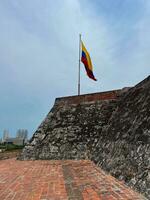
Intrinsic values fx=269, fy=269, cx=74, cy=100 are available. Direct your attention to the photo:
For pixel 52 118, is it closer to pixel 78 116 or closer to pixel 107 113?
pixel 78 116

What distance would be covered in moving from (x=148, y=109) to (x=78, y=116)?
16.9 feet

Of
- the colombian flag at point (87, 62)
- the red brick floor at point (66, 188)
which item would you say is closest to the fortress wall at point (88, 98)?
the colombian flag at point (87, 62)

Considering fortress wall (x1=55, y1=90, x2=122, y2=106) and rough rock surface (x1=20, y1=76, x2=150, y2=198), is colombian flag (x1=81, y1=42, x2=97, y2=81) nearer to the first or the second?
fortress wall (x1=55, y1=90, x2=122, y2=106)

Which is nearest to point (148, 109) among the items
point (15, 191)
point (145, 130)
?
point (145, 130)

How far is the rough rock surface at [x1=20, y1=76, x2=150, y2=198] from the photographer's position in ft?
17.1

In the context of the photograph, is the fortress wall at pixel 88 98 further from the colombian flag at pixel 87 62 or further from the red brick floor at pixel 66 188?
the red brick floor at pixel 66 188

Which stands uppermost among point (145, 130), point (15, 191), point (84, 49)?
point (84, 49)

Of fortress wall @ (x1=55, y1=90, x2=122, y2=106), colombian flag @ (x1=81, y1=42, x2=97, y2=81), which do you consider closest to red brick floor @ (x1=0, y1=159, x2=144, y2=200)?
fortress wall @ (x1=55, y1=90, x2=122, y2=106)

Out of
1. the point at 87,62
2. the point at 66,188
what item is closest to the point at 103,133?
the point at 66,188

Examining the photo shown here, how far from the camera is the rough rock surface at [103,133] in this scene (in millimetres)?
5227

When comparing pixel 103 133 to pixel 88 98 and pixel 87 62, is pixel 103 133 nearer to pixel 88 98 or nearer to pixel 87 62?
pixel 88 98

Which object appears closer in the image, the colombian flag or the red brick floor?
the red brick floor

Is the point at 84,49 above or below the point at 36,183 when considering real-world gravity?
above

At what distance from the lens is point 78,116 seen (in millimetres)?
10797
